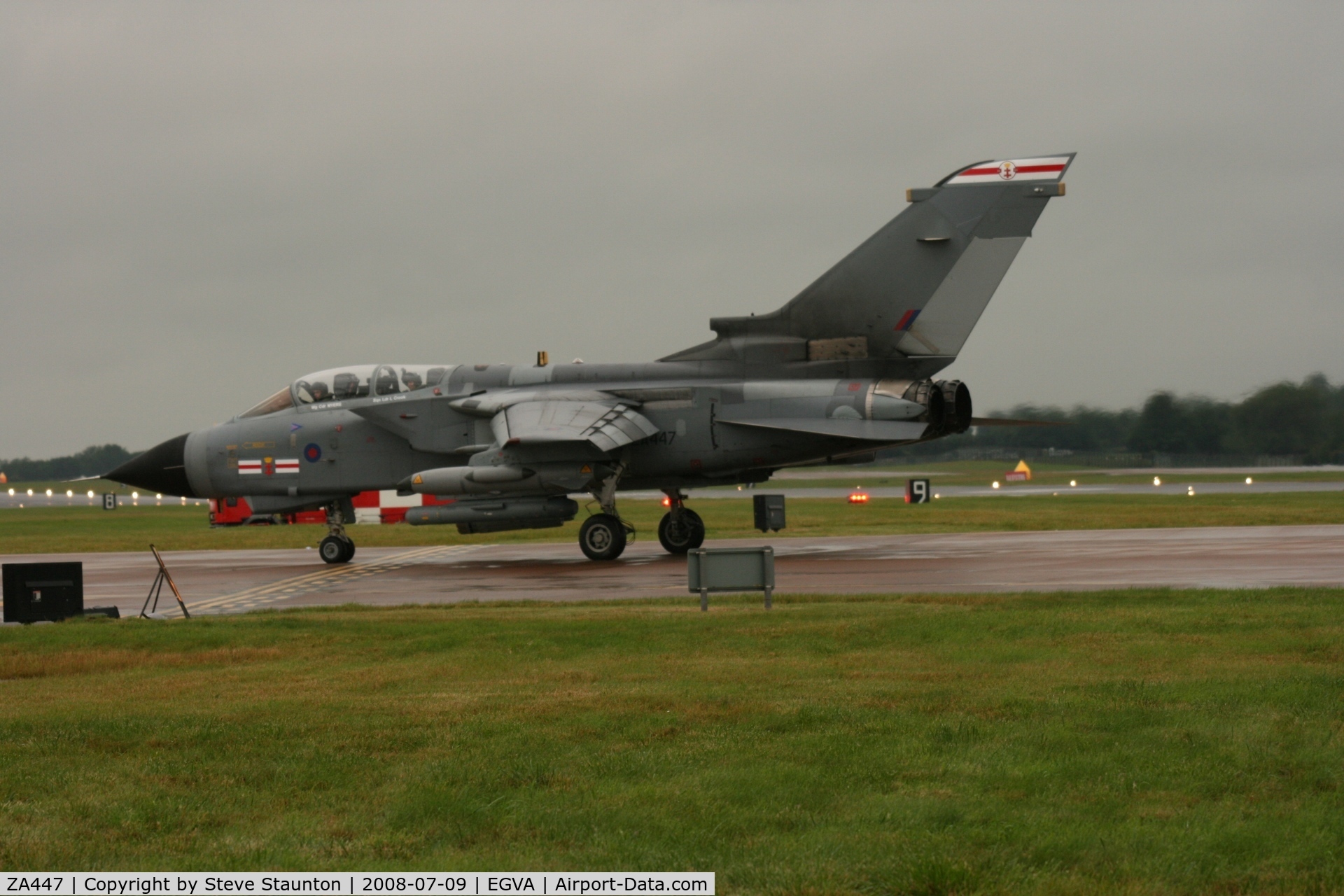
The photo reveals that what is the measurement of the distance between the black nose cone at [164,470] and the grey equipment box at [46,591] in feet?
36.1

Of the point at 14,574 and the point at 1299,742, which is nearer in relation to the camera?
the point at 1299,742

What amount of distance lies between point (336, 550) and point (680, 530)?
6.83 metres

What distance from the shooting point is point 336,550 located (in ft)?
83.4

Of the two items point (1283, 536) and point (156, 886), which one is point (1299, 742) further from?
point (1283, 536)

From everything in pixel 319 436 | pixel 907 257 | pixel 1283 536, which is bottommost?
pixel 1283 536

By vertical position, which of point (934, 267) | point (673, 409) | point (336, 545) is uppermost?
point (934, 267)

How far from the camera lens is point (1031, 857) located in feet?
16.9

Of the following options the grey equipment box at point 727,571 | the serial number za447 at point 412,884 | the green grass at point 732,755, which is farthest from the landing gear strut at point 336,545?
the serial number za447 at point 412,884

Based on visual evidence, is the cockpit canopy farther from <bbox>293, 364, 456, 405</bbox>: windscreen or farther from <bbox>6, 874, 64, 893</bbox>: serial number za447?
<bbox>6, 874, 64, 893</bbox>: serial number za447

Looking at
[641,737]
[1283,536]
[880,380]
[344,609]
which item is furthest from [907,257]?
[641,737]

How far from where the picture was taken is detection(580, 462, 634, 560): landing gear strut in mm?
23172

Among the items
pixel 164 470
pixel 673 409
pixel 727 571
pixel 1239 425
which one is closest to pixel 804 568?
pixel 673 409

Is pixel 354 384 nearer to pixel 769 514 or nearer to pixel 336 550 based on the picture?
pixel 336 550

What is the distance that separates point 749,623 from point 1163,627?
12.6ft
